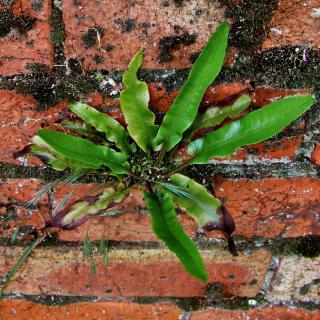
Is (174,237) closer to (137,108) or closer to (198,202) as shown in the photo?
(198,202)

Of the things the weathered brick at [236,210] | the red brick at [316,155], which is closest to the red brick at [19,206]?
the weathered brick at [236,210]

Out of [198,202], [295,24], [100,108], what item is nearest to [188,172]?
[198,202]

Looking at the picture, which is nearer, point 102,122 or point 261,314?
point 102,122

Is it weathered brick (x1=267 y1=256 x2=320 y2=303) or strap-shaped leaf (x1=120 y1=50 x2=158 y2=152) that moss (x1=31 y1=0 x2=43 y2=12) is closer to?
strap-shaped leaf (x1=120 y1=50 x2=158 y2=152)

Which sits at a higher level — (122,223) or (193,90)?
(193,90)

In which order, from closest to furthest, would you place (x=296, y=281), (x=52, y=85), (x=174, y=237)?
(x=174, y=237), (x=52, y=85), (x=296, y=281)

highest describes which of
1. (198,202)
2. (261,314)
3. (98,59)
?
(98,59)
